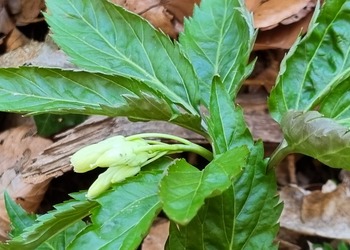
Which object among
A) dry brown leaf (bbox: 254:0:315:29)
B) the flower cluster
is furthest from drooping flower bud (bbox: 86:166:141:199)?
dry brown leaf (bbox: 254:0:315:29)

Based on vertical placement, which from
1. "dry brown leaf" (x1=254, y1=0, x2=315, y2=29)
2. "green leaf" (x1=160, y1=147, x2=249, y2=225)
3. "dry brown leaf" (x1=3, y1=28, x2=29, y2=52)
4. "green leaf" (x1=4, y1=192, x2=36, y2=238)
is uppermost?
"green leaf" (x1=160, y1=147, x2=249, y2=225)

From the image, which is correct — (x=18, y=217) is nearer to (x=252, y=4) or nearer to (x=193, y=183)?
(x=193, y=183)

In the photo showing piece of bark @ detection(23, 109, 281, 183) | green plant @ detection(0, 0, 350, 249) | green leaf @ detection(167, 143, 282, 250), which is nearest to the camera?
green plant @ detection(0, 0, 350, 249)

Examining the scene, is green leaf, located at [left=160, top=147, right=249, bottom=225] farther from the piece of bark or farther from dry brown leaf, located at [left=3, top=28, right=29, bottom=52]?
dry brown leaf, located at [left=3, top=28, right=29, bottom=52]

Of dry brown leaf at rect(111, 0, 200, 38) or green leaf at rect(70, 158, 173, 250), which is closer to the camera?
green leaf at rect(70, 158, 173, 250)

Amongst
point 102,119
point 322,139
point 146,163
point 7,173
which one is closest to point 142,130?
point 102,119

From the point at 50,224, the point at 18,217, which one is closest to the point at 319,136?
the point at 50,224

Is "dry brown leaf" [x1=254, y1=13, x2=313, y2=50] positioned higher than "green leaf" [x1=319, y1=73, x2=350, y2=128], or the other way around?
"green leaf" [x1=319, y1=73, x2=350, y2=128]

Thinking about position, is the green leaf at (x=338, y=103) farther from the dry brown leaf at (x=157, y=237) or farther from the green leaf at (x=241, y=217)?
the dry brown leaf at (x=157, y=237)
